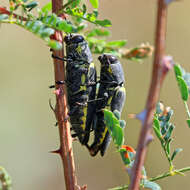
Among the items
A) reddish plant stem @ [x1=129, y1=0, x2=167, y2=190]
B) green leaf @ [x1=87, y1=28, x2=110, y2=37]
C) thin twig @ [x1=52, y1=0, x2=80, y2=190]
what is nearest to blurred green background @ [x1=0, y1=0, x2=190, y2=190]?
thin twig @ [x1=52, y1=0, x2=80, y2=190]

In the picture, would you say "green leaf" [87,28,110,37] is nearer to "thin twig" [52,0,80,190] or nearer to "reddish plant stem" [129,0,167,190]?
"reddish plant stem" [129,0,167,190]

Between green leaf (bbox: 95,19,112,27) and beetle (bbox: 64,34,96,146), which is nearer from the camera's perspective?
green leaf (bbox: 95,19,112,27)

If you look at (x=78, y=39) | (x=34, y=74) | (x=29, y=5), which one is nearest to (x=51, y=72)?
(x=34, y=74)

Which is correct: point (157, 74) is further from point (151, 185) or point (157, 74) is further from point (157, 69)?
point (151, 185)

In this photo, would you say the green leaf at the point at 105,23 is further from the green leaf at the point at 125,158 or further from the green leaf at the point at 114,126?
the green leaf at the point at 125,158

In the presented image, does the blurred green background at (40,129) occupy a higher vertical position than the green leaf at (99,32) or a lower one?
lower

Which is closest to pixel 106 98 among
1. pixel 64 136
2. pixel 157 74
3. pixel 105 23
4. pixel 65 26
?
pixel 64 136

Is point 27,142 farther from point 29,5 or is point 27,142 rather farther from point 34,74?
point 29,5

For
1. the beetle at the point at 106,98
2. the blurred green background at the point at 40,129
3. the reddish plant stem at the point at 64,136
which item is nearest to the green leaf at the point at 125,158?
the reddish plant stem at the point at 64,136
